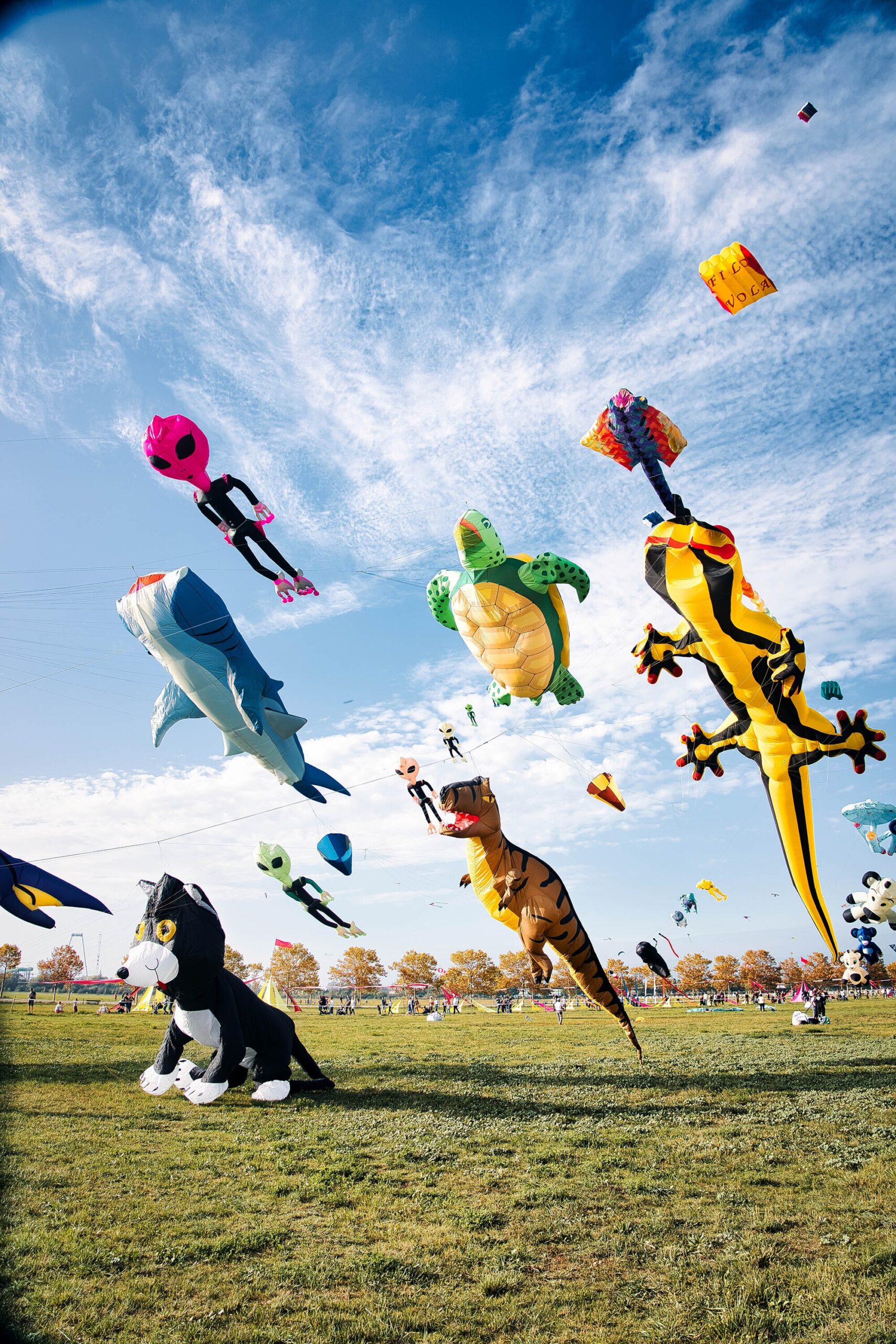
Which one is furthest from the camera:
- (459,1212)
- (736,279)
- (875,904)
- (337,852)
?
(875,904)

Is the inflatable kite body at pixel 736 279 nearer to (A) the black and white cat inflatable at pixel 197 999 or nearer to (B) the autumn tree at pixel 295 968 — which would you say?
(A) the black and white cat inflatable at pixel 197 999

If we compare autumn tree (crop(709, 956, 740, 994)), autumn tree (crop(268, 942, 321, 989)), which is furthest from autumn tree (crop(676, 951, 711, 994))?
autumn tree (crop(268, 942, 321, 989))

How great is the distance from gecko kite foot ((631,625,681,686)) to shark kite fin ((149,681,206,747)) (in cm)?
571

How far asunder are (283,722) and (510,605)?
3289 millimetres

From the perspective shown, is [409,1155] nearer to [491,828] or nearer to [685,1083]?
[491,828]

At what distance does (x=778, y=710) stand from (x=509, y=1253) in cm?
545

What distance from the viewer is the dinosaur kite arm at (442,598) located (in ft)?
33.0

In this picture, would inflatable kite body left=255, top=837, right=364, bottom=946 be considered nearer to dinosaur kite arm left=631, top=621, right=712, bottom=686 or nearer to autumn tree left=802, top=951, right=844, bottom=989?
dinosaur kite arm left=631, top=621, right=712, bottom=686

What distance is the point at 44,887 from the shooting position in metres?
11.5

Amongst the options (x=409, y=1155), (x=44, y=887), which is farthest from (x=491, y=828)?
(x=44, y=887)

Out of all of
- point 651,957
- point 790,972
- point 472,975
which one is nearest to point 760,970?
point 790,972

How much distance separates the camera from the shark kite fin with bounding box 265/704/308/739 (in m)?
9.69

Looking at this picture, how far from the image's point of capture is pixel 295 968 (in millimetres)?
58031

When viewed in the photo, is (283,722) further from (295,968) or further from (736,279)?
(295,968)
